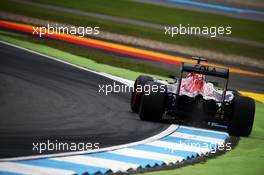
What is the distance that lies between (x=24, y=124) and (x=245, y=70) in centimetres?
1731

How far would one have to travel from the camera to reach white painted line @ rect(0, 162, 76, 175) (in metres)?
10.1

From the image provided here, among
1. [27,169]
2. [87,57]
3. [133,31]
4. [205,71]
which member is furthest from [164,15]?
[27,169]

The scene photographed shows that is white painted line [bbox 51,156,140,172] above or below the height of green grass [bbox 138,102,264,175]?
above

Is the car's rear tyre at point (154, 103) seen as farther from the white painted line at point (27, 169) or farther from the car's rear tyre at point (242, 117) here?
the white painted line at point (27, 169)

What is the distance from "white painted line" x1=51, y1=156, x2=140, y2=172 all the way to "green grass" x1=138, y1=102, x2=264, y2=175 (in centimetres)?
53

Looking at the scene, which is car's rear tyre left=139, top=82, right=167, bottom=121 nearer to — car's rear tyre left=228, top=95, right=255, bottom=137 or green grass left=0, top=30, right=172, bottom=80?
car's rear tyre left=228, top=95, right=255, bottom=137

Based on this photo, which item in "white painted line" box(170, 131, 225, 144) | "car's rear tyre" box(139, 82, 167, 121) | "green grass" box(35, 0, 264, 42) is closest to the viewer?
"white painted line" box(170, 131, 225, 144)

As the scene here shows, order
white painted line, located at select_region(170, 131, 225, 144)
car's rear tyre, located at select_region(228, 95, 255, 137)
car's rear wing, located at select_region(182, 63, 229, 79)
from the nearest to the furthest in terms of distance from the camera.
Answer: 1. white painted line, located at select_region(170, 131, 225, 144)
2. car's rear tyre, located at select_region(228, 95, 255, 137)
3. car's rear wing, located at select_region(182, 63, 229, 79)

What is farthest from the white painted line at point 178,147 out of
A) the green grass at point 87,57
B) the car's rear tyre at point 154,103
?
the green grass at point 87,57

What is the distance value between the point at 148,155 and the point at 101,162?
1154 mm

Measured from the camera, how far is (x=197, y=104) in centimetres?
1511

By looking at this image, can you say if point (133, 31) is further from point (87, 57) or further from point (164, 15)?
point (87, 57)

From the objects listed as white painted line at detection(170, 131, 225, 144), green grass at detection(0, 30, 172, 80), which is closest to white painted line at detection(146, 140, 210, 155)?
white painted line at detection(170, 131, 225, 144)

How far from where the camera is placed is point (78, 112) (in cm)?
1538
